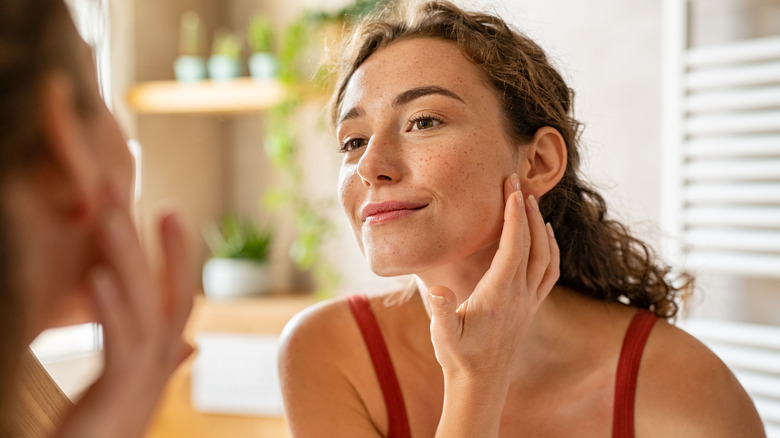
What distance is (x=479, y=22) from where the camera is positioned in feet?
3.63

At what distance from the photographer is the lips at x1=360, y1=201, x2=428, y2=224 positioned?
96 centimetres

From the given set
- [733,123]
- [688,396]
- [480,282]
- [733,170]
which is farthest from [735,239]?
[480,282]

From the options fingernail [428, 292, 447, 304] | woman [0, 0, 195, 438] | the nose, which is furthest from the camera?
the nose

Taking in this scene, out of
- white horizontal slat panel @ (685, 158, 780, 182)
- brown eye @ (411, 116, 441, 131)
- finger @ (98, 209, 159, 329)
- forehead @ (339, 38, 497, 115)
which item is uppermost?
forehead @ (339, 38, 497, 115)

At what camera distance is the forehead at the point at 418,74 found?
3.32 ft

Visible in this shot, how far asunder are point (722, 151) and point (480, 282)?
108 centimetres

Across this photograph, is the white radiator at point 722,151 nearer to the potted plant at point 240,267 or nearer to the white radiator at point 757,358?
the white radiator at point 757,358

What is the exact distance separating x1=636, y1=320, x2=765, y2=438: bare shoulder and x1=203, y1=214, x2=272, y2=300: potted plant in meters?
1.82

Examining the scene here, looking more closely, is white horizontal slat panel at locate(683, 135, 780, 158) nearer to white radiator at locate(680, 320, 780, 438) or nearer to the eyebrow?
white radiator at locate(680, 320, 780, 438)

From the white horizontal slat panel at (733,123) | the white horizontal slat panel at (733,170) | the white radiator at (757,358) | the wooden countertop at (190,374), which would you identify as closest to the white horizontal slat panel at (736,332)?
the white radiator at (757,358)

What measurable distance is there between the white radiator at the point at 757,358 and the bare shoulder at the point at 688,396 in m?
0.69

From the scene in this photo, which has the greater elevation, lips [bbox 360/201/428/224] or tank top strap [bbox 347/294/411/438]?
lips [bbox 360/201/428/224]

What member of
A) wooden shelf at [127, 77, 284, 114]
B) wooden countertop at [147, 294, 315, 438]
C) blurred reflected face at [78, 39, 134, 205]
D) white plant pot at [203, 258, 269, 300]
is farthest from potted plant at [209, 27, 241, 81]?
blurred reflected face at [78, 39, 134, 205]

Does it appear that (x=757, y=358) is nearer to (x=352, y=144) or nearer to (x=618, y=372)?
(x=618, y=372)
